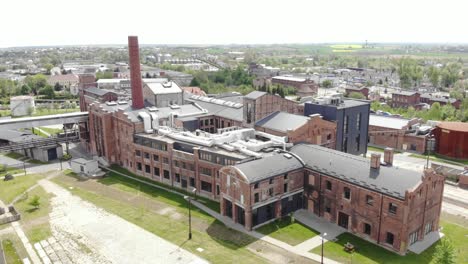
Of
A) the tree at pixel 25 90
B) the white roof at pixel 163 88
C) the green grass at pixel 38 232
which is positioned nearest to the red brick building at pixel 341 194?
the green grass at pixel 38 232

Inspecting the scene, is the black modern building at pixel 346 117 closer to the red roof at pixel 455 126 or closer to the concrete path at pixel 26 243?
the red roof at pixel 455 126

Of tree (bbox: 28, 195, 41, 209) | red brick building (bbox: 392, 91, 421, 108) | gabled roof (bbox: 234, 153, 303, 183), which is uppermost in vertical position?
gabled roof (bbox: 234, 153, 303, 183)

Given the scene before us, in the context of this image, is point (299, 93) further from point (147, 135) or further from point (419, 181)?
point (419, 181)

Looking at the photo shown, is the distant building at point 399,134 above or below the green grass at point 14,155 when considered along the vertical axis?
above

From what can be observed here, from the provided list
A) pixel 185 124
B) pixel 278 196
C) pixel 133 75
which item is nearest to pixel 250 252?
pixel 278 196

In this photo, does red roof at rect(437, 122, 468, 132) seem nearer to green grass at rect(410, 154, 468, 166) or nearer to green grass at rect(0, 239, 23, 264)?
green grass at rect(410, 154, 468, 166)

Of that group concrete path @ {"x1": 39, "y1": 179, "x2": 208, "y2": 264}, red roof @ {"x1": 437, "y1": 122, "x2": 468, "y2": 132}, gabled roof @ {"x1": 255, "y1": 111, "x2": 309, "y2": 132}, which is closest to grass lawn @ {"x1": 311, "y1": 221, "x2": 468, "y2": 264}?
concrete path @ {"x1": 39, "y1": 179, "x2": 208, "y2": 264}
